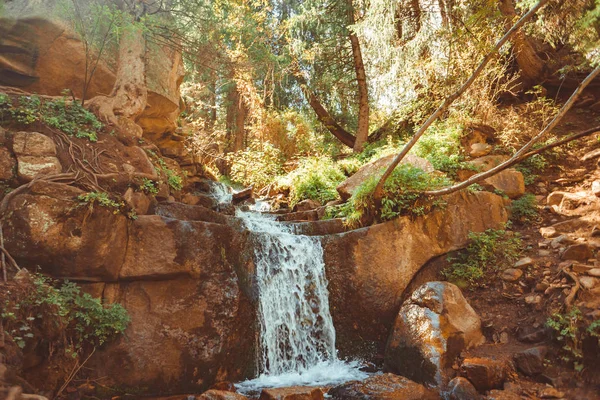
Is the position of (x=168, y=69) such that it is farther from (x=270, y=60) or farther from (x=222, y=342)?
(x=222, y=342)

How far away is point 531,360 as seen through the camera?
4.60 metres

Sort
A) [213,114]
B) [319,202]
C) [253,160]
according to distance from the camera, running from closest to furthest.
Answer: [319,202] < [253,160] < [213,114]

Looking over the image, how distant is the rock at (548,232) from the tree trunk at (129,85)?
27.1 feet

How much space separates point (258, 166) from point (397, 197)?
6252 millimetres

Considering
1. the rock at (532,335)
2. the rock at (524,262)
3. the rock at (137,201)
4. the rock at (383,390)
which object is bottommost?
the rock at (383,390)

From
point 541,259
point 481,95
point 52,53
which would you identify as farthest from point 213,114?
point 541,259

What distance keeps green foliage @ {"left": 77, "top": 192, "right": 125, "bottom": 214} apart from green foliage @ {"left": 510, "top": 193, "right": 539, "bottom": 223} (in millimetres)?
7810

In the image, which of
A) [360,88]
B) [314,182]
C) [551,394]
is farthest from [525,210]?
[360,88]

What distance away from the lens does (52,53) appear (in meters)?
7.85

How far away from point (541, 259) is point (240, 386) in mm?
5399

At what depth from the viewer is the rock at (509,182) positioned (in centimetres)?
829

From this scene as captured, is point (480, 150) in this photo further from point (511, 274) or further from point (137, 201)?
point (137, 201)

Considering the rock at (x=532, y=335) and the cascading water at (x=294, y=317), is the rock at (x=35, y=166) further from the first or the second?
the rock at (x=532, y=335)

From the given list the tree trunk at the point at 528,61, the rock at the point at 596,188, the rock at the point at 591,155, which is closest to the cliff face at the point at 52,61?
the tree trunk at the point at 528,61
